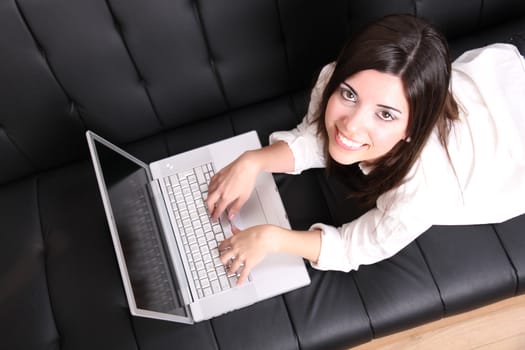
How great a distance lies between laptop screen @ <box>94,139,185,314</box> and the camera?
863 mm

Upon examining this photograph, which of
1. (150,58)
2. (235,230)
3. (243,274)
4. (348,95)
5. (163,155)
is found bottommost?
(243,274)

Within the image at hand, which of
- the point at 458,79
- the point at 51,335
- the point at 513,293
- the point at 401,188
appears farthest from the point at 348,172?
the point at 51,335

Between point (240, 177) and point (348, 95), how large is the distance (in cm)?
32

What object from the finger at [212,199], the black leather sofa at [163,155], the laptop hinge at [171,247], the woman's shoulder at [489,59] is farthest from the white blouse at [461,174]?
the laptop hinge at [171,247]

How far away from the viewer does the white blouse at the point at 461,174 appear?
2.90 feet

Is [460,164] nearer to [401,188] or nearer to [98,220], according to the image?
[401,188]

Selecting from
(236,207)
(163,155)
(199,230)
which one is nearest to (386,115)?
(236,207)

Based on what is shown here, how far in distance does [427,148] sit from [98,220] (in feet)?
2.64

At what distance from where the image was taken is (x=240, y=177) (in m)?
1.00

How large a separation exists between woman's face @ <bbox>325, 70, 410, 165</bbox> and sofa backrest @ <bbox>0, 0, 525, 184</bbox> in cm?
34

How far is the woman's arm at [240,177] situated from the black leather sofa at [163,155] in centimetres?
11

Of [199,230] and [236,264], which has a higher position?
[199,230]

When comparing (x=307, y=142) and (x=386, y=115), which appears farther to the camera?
(x=307, y=142)

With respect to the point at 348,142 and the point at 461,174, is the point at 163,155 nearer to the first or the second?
the point at 348,142
